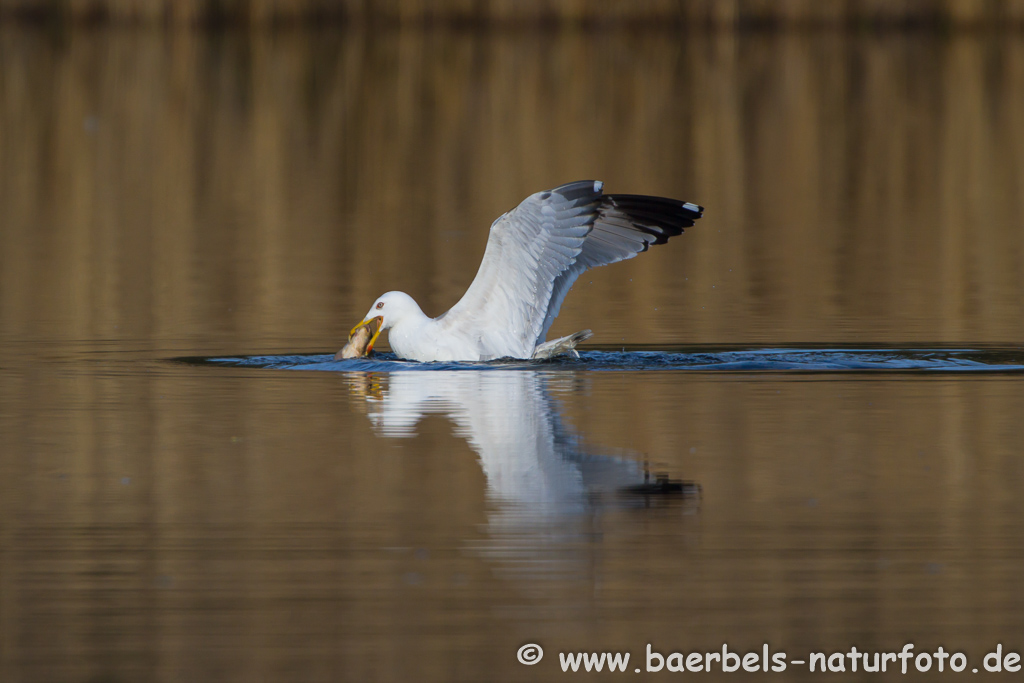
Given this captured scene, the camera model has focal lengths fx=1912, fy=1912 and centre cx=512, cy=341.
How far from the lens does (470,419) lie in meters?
9.12

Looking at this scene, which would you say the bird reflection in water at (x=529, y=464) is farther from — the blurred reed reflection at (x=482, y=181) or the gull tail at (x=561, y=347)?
the blurred reed reflection at (x=482, y=181)

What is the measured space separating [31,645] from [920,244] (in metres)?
12.9

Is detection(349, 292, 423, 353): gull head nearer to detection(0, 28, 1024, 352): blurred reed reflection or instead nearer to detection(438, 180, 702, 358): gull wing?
detection(438, 180, 702, 358): gull wing

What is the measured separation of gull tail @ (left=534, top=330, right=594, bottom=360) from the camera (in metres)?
11.1

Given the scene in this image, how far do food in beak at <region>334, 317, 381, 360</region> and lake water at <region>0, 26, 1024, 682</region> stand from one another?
0.17 m

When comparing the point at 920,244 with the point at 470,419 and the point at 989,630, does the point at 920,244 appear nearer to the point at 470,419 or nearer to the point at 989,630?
the point at 470,419

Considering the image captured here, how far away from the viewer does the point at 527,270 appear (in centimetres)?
1124

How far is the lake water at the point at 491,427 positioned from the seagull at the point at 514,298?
7.4 inches

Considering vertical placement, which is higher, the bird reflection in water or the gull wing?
the gull wing

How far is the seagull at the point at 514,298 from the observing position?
11.1 meters

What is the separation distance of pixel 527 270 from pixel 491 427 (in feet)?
8.36

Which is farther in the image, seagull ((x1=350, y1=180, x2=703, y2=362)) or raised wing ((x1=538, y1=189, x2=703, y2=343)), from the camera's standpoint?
raised wing ((x1=538, y1=189, x2=703, y2=343))

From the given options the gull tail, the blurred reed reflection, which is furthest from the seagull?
the blurred reed reflection

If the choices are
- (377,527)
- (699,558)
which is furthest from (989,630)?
(377,527)
